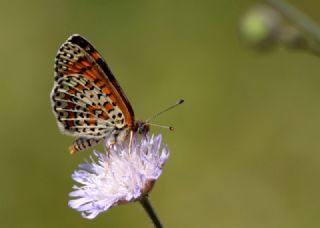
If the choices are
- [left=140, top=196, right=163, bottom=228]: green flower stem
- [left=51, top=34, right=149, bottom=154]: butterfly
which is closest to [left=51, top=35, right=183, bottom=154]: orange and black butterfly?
[left=51, top=34, right=149, bottom=154]: butterfly

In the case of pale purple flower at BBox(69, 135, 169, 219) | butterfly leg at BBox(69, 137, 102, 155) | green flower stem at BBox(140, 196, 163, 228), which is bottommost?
green flower stem at BBox(140, 196, 163, 228)

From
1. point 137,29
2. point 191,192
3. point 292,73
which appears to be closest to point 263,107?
point 292,73

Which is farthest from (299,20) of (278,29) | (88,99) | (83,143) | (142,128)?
(83,143)

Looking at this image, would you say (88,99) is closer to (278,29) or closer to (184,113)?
(278,29)

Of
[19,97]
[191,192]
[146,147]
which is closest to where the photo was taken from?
[146,147]

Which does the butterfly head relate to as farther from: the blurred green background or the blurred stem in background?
the blurred green background

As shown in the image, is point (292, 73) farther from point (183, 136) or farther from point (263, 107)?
point (183, 136)
